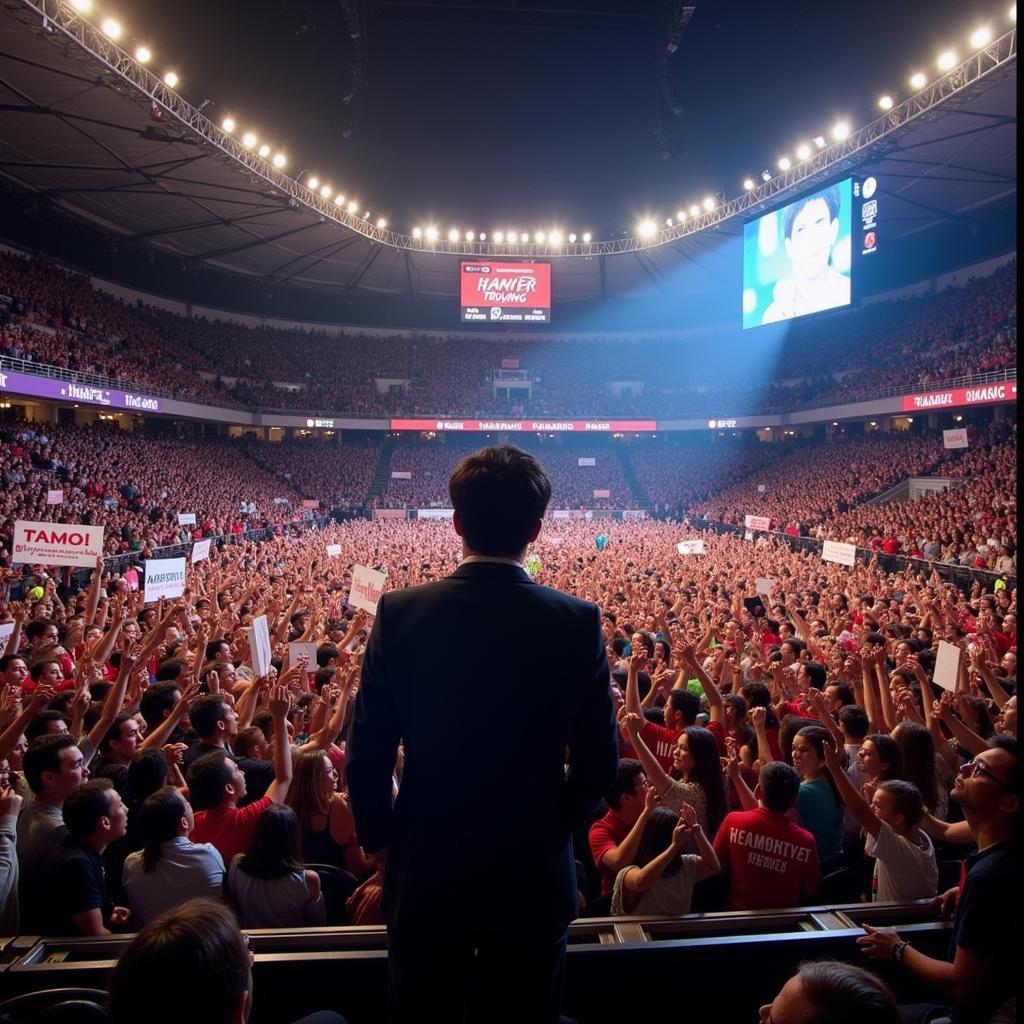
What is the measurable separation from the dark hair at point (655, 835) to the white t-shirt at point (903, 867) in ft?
3.08

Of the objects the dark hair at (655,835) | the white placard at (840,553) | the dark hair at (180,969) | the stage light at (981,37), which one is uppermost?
the stage light at (981,37)

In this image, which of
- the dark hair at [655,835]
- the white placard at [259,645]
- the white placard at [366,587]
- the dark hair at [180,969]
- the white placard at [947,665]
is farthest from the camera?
the white placard at [366,587]

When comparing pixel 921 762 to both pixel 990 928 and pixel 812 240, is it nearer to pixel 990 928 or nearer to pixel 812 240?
pixel 990 928

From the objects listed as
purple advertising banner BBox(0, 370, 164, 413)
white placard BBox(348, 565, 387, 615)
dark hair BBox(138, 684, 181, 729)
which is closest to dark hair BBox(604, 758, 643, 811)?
dark hair BBox(138, 684, 181, 729)

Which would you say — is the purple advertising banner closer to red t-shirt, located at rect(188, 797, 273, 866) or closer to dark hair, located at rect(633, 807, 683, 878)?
red t-shirt, located at rect(188, 797, 273, 866)

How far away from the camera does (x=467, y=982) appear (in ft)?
5.86

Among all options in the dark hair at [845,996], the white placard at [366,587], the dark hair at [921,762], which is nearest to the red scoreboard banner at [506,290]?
the white placard at [366,587]

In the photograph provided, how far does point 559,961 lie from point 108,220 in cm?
3904

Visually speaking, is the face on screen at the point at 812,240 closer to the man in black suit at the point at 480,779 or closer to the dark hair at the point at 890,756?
the dark hair at the point at 890,756

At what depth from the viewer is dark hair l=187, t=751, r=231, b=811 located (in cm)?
344

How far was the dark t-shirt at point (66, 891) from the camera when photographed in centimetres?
271

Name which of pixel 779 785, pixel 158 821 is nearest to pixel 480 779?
pixel 158 821

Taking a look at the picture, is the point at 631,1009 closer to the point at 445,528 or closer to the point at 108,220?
the point at 445,528

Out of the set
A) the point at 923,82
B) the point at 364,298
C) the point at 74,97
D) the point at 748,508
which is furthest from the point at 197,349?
the point at 923,82
